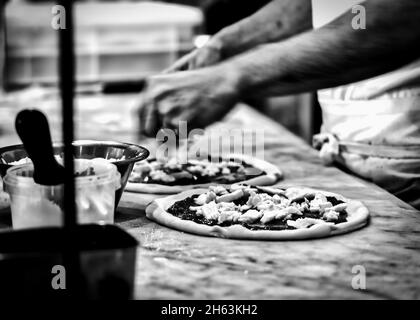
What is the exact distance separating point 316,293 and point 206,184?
924 millimetres

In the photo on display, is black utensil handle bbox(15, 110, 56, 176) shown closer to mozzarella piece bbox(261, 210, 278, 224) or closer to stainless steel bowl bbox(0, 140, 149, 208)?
stainless steel bowl bbox(0, 140, 149, 208)

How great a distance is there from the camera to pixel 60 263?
0.83 metres

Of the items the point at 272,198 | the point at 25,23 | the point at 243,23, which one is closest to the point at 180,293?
the point at 272,198

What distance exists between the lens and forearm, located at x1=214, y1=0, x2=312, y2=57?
8.98 feet

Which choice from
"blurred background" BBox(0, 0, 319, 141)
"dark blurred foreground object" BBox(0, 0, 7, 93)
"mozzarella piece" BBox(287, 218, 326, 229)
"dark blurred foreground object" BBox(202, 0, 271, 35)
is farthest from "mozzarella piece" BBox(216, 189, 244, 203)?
"blurred background" BBox(0, 0, 319, 141)

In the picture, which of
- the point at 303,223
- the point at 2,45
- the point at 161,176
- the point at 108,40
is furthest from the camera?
the point at 108,40

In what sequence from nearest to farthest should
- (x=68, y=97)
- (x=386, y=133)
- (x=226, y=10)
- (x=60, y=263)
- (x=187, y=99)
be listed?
(x=68, y=97) < (x=60, y=263) < (x=187, y=99) < (x=386, y=133) < (x=226, y=10)

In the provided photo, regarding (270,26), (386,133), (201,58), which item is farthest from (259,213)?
(270,26)

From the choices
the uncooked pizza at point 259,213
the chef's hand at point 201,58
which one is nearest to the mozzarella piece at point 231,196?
the uncooked pizza at point 259,213

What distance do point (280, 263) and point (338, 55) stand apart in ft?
3.02

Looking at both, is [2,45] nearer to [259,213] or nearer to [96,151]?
[96,151]

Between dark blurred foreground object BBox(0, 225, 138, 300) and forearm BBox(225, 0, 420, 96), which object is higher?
forearm BBox(225, 0, 420, 96)

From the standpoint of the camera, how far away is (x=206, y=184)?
6.47ft

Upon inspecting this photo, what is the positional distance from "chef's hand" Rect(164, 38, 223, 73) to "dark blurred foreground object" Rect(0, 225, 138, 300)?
150 centimetres
